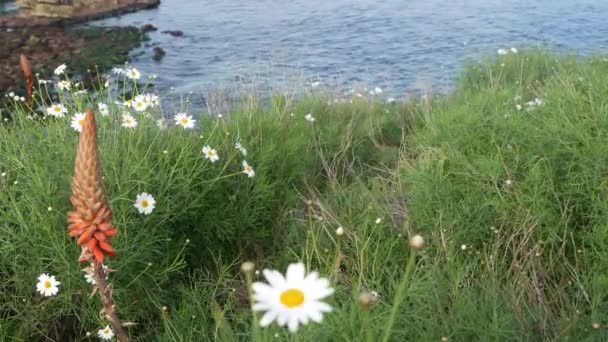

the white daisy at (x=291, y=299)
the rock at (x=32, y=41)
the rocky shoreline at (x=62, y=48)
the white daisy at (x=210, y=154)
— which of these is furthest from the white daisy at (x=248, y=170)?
the rock at (x=32, y=41)

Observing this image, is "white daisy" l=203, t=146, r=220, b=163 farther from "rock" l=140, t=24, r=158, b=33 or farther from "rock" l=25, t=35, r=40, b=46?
"rock" l=140, t=24, r=158, b=33

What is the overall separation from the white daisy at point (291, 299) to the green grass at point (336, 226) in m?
1.40

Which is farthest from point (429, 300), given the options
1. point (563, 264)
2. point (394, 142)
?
point (394, 142)

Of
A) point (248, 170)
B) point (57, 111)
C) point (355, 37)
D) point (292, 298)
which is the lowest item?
point (355, 37)

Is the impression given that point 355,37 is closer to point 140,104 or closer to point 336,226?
point 140,104

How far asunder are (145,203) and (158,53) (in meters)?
14.5

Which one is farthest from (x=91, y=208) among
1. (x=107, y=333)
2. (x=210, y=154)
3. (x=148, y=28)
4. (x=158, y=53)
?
(x=148, y=28)

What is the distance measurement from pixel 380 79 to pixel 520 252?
10506 millimetres

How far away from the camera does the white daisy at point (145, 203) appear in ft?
12.6

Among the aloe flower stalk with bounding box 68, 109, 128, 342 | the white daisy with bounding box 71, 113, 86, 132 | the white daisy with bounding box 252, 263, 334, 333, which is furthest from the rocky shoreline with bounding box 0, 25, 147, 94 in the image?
the white daisy with bounding box 252, 263, 334, 333

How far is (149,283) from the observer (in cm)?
414

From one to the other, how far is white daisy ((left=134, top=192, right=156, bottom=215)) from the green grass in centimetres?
5

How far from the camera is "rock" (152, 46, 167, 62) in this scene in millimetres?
17348

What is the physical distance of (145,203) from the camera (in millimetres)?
3893
